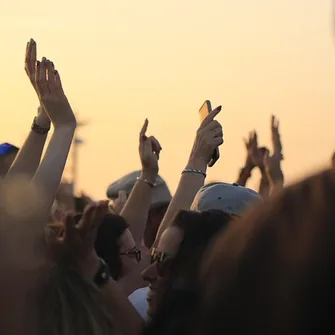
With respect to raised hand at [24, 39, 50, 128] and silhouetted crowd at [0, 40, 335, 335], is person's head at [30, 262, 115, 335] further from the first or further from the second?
raised hand at [24, 39, 50, 128]

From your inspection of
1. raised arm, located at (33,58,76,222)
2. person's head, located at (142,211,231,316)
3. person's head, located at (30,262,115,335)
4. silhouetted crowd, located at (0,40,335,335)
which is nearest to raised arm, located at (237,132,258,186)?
silhouetted crowd, located at (0,40,335,335)

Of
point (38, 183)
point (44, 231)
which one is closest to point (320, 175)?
point (44, 231)

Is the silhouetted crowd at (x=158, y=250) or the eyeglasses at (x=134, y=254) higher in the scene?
the silhouetted crowd at (x=158, y=250)

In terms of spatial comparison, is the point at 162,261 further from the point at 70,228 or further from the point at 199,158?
the point at 199,158

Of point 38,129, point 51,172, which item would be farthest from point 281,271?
point 38,129

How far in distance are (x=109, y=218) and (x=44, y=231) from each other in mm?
978

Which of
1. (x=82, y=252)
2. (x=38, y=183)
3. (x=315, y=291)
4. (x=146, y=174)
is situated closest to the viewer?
(x=315, y=291)

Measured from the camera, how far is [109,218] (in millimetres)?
4012

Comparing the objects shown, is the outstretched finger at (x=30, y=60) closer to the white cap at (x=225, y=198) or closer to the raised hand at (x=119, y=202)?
the white cap at (x=225, y=198)

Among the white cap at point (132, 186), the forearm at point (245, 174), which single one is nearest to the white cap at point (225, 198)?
the white cap at point (132, 186)

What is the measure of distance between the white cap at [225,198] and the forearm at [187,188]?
504 mm

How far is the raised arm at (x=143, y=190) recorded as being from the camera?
4.80 meters

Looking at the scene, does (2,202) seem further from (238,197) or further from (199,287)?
(199,287)

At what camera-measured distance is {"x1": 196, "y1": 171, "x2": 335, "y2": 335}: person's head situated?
1117mm
